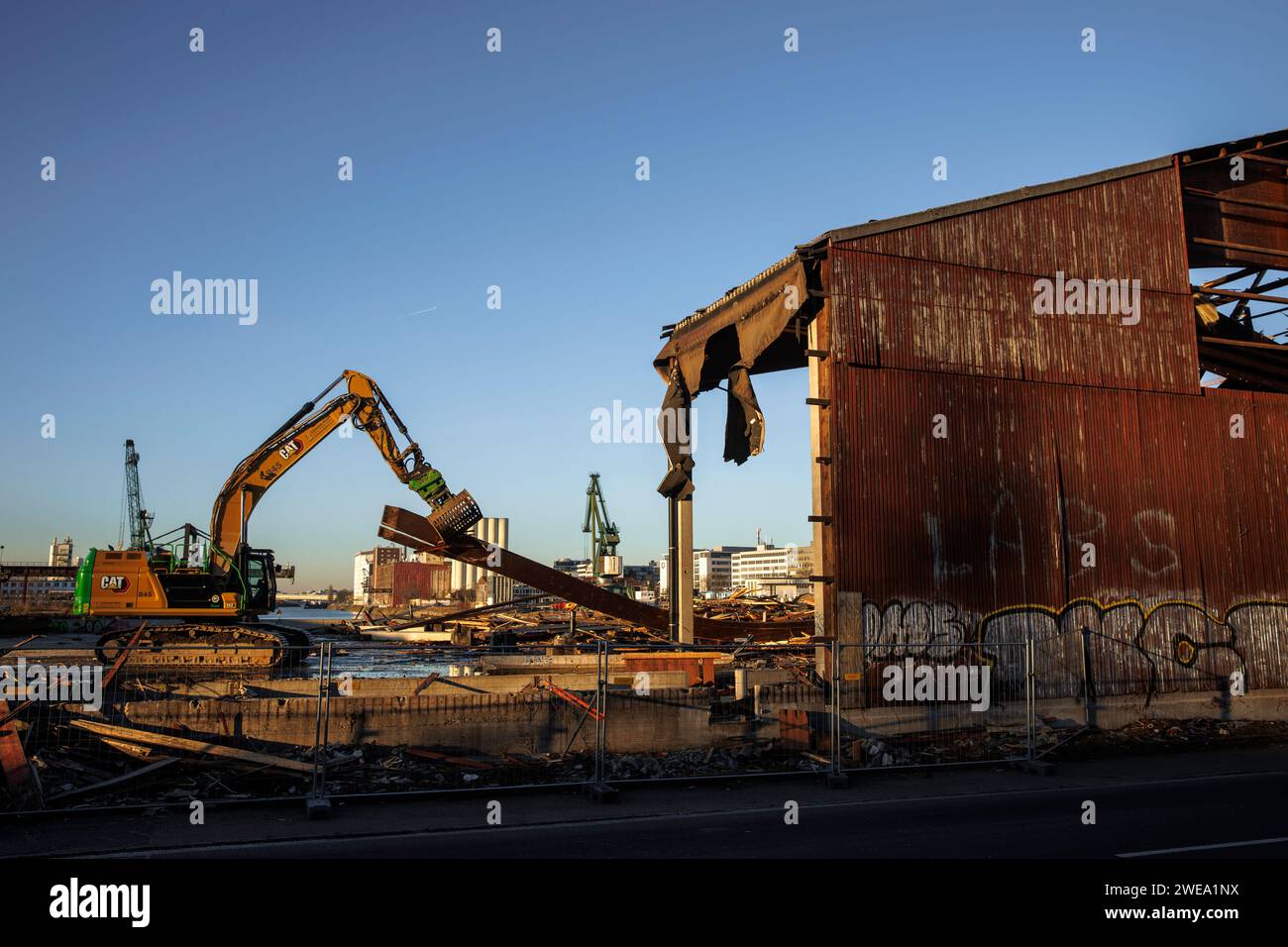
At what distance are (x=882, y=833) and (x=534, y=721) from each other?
6.02m

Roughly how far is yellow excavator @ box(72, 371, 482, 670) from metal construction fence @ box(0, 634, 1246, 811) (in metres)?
3.17

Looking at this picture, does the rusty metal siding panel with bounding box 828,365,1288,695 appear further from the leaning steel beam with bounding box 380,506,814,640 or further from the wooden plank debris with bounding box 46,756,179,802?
the wooden plank debris with bounding box 46,756,179,802

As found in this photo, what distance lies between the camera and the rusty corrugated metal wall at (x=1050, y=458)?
618 inches

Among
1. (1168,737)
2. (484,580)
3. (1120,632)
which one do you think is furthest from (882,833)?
(484,580)

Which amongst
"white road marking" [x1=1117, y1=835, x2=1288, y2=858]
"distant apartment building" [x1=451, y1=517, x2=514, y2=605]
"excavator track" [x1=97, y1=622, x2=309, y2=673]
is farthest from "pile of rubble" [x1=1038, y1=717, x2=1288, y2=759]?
"distant apartment building" [x1=451, y1=517, x2=514, y2=605]

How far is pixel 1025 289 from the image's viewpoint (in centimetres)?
1744

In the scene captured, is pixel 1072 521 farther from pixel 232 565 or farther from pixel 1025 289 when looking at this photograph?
pixel 232 565

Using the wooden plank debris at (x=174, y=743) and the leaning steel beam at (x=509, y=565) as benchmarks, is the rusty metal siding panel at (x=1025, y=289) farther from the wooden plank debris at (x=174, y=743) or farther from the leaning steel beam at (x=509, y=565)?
the wooden plank debris at (x=174, y=743)

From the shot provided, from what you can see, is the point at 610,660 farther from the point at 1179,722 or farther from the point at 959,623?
the point at 1179,722

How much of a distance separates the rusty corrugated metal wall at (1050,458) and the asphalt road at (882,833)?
4.91m

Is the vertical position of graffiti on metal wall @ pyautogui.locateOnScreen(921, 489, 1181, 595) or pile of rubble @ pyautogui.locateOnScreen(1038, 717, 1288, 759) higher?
graffiti on metal wall @ pyautogui.locateOnScreen(921, 489, 1181, 595)

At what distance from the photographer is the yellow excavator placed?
802 inches
